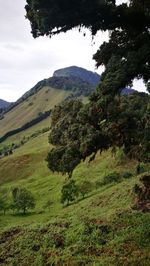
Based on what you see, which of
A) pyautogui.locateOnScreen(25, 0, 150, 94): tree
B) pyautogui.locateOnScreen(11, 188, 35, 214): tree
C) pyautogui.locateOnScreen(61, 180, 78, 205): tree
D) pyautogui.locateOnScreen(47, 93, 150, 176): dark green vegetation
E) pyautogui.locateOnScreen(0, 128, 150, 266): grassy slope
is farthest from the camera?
pyautogui.locateOnScreen(11, 188, 35, 214): tree

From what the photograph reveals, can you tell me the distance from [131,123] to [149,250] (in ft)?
28.9

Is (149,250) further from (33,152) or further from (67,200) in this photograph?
(33,152)

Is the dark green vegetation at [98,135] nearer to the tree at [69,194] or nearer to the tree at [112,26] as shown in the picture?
the tree at [112,26]

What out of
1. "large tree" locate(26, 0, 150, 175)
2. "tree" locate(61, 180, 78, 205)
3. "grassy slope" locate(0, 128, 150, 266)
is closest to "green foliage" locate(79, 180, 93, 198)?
"tree" locate(61, 180, 78, 205)

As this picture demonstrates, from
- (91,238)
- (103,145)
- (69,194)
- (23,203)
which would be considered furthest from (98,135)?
(23,203)

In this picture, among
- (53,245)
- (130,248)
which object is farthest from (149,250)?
(53,245)

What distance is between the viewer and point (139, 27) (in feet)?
79.9

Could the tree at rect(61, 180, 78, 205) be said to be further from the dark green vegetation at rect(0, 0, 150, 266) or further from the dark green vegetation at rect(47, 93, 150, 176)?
the dark green vegetation at rect(47, 93, 150, 176)

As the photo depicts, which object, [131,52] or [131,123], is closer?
[131,52]

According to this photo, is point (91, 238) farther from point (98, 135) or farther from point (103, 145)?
point (98, 135)

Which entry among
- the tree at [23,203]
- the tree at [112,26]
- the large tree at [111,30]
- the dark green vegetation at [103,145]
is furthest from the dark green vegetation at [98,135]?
the tree at [23,203]

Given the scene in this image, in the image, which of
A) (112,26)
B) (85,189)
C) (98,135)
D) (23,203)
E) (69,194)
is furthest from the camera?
(23,203)

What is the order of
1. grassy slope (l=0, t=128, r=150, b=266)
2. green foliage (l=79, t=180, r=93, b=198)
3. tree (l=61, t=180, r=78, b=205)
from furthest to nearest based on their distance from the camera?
green foliage (l=79, t=180, r=93, b=198) < tree (l=61, t=180, r=78, b=205) < grassy slope (l=0, t=128, r=150, b=266)

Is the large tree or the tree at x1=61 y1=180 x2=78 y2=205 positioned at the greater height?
the large tree
